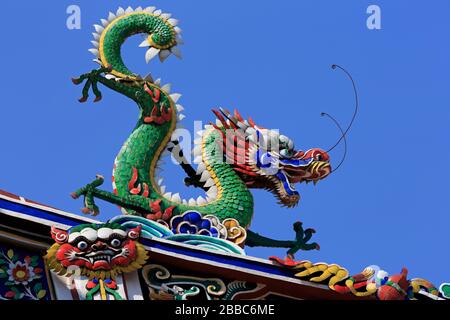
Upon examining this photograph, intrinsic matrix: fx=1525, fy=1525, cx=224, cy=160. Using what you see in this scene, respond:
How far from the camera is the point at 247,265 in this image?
15578mm

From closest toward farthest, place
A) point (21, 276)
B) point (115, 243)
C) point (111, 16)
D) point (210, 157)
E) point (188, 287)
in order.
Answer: point (21, 276) < point (115, 243) < point (188, 287) < point (210, 157) < point (111, 16)

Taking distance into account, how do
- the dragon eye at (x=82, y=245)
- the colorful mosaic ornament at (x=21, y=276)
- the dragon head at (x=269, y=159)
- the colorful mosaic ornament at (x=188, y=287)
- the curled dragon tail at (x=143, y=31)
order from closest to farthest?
the colorful mosaic ornament at (x=21, y=276) < the dragon eye at (x=82, y=245) < the colorful mosaic ornament at (x=188, y=287) < the dragon head at (x=269, y=159) < the curled dragon tail at (x=143, y=31)

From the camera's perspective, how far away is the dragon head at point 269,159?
58.9 feet

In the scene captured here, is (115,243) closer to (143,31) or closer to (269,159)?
(269,159)

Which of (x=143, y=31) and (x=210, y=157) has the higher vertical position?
(x=143, y=31)

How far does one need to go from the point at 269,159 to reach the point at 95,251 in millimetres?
3394

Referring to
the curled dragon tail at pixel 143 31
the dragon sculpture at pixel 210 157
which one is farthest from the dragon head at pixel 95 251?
→ the curled dragon tail at pixel 143 31

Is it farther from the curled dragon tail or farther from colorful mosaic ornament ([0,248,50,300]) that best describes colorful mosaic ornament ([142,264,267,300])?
the curled dragon tail

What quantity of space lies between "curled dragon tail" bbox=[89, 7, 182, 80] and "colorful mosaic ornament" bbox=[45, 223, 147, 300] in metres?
3.82

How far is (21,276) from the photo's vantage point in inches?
598

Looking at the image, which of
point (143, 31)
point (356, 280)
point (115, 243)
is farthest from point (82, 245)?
point (143, 31)

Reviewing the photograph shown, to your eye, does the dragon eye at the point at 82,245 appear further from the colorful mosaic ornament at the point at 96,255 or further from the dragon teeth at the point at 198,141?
the dragon teeth at the point at 198,141
